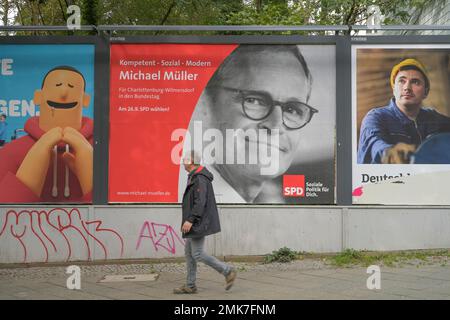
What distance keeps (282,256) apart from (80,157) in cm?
368

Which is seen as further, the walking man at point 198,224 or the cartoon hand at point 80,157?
the cartoon hand at point 80,157

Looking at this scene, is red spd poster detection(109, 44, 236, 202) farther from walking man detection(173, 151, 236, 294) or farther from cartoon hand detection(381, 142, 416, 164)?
cartoon hand detection(381, 142, 416, 164)

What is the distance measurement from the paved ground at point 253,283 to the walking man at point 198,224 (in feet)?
0.87

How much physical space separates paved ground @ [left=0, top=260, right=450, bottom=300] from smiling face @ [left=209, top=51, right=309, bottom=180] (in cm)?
179

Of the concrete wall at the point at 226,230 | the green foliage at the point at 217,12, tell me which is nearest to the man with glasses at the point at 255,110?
the concrete wall at the point at 226,230

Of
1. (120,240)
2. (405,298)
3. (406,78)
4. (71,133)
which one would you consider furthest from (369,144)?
(71,133)

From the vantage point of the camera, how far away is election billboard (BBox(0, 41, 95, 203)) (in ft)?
29.5

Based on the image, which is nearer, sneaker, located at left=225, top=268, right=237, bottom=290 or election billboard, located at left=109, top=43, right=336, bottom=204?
sneaker, located at left=225, top=268, right=237, bottom=290

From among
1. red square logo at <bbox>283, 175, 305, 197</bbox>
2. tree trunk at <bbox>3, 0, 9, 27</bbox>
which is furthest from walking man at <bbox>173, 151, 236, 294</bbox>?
tree trunk at <bbox>3, 0, 9, 27</bbox>

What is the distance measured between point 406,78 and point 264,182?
115 inches

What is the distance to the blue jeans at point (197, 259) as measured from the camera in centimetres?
677

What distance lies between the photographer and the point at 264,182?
9047 millimetres

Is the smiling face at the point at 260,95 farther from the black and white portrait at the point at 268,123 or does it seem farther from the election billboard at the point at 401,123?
the election billboard at the point at 401,123

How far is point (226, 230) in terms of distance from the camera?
29.5ft
